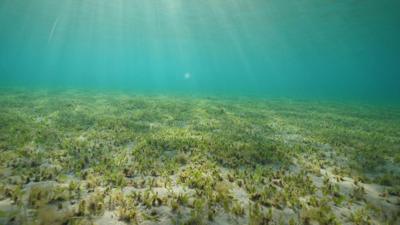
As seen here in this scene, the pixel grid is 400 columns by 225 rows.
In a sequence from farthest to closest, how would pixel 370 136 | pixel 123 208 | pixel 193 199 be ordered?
pixel 370 136 < pixel 193 199 < pixel 123 208

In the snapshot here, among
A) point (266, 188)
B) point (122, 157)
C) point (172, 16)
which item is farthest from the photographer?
point (172, 16)

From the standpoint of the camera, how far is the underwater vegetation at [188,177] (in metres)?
5.21

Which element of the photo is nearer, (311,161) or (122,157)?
(122,157)

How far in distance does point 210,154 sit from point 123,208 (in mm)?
4832

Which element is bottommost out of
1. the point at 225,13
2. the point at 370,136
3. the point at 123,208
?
the point at 123,208

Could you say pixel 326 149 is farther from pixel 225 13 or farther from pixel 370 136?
pixel 225 13

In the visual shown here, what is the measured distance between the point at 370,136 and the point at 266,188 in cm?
1150

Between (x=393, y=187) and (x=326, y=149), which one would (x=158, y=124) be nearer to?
(x=326, y=149)

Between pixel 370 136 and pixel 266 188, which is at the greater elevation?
pixel 370 136

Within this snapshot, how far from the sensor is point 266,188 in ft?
21.6

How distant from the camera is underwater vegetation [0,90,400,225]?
17.1 ft

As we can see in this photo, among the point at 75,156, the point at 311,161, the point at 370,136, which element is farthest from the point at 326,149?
the point at 75,156

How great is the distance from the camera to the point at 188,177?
710cm

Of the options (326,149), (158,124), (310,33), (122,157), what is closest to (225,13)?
(310,33)
